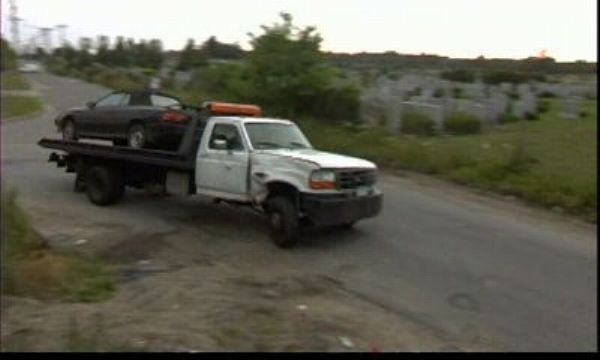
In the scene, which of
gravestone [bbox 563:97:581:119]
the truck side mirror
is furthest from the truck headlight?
gravestone [bbox 563:97:581:119]

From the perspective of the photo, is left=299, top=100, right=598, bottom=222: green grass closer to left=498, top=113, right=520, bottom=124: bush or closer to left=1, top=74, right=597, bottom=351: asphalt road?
left=1, top=74, right=597, bottom=351: asphalt road

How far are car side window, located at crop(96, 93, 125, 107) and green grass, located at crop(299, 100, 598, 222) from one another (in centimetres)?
575

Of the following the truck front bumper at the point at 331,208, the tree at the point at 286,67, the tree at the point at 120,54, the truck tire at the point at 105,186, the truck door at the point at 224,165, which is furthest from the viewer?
the tree at the point at 120,54

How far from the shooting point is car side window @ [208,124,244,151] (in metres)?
9.92

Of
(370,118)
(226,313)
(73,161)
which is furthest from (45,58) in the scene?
(226,313)

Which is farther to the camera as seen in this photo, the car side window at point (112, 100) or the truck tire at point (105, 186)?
the car side window at point (112, 100)

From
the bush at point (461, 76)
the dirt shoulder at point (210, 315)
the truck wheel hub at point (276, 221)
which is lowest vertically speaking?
the dirt shoulder at point (210, 315)

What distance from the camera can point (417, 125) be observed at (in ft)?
71.4

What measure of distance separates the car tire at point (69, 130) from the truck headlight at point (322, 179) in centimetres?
790

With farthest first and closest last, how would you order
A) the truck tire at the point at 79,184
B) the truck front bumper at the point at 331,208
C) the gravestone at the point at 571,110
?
the gravestone at the point at 571,110
the truck tire at the point at 79,184
the truck front bumper at the point at 331,208

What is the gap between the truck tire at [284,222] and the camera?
898 centimetres

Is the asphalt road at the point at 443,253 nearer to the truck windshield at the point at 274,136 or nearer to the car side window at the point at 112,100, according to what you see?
the truck windshield at the point at 274,136

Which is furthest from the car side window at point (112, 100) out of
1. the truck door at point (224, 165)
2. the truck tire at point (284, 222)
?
the truck tire at point (284, 222)

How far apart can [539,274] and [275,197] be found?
337cm
